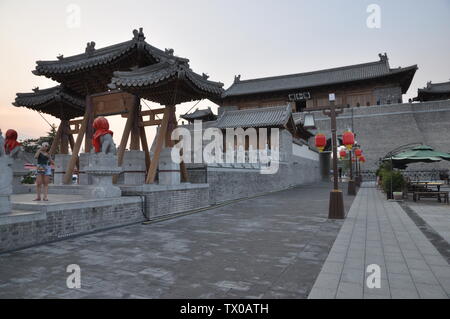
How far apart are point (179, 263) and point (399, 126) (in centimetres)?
3375

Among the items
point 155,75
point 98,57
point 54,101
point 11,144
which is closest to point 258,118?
point 98,57

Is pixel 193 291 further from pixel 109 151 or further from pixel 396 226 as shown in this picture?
pixel 396 226

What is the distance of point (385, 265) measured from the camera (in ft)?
13.1

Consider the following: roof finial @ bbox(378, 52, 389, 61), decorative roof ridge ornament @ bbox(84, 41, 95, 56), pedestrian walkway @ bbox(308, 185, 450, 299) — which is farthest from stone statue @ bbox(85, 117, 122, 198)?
roof finial @ bbox(378, 52, 389, 61)

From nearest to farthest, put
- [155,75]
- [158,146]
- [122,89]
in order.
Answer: [155,75] → [122,89] → [158,146]

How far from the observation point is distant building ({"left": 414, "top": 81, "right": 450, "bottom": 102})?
32094 millimetres

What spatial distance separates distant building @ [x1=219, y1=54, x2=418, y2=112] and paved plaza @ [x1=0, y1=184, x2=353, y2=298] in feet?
98.4

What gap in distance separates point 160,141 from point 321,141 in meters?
5.33

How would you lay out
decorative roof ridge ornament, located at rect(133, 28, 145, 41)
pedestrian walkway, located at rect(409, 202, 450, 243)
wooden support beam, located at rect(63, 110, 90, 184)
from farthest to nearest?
wooden support beam, located at rect(63, 110, 90, 184) → decorative roof ridge ornament, located at rect(133, 28, 145, 41) → pedestrian walkway, located at rect(409, 202, 450, 243)

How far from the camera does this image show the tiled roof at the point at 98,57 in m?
8.20

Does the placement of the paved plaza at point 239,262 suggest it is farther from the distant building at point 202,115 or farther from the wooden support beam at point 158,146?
the distant building at point 202,115

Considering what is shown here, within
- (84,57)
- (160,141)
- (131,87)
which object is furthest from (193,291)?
(84,57)

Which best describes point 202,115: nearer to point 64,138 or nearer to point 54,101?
point 64,138

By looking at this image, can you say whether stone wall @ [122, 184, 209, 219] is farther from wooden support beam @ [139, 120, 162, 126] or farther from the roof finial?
the roof finial
